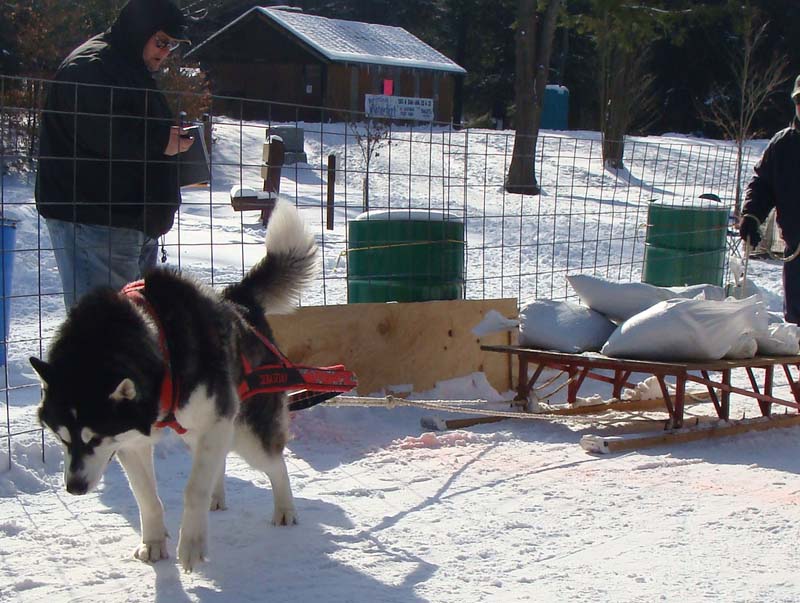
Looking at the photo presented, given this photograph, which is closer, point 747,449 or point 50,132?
point 50,132

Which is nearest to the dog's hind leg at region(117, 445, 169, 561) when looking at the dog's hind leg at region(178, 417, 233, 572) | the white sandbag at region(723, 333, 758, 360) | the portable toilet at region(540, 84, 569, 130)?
the dog's hind leg at region(178, 417, 233, 572)

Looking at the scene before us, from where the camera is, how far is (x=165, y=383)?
3057mm

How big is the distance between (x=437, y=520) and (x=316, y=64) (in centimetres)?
3030

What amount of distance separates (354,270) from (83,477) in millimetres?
3514

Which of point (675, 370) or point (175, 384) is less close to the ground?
point (175, 384)

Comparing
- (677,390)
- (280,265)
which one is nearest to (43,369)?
(280,265)

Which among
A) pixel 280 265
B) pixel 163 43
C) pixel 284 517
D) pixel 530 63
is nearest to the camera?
pixel 284 517

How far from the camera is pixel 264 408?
12.0ft

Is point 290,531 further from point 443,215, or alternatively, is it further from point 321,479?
point 443,215

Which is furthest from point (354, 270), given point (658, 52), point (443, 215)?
point (658, 52)

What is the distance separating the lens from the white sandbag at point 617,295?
557 cm

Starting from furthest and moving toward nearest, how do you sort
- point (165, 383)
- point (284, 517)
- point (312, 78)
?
1. point (312, 78)
2. point (284, 517)
3. point (165, 383)

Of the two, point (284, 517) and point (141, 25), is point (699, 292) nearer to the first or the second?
point (284, 517)

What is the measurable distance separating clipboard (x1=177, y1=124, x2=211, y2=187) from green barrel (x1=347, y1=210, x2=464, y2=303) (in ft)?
4.55
